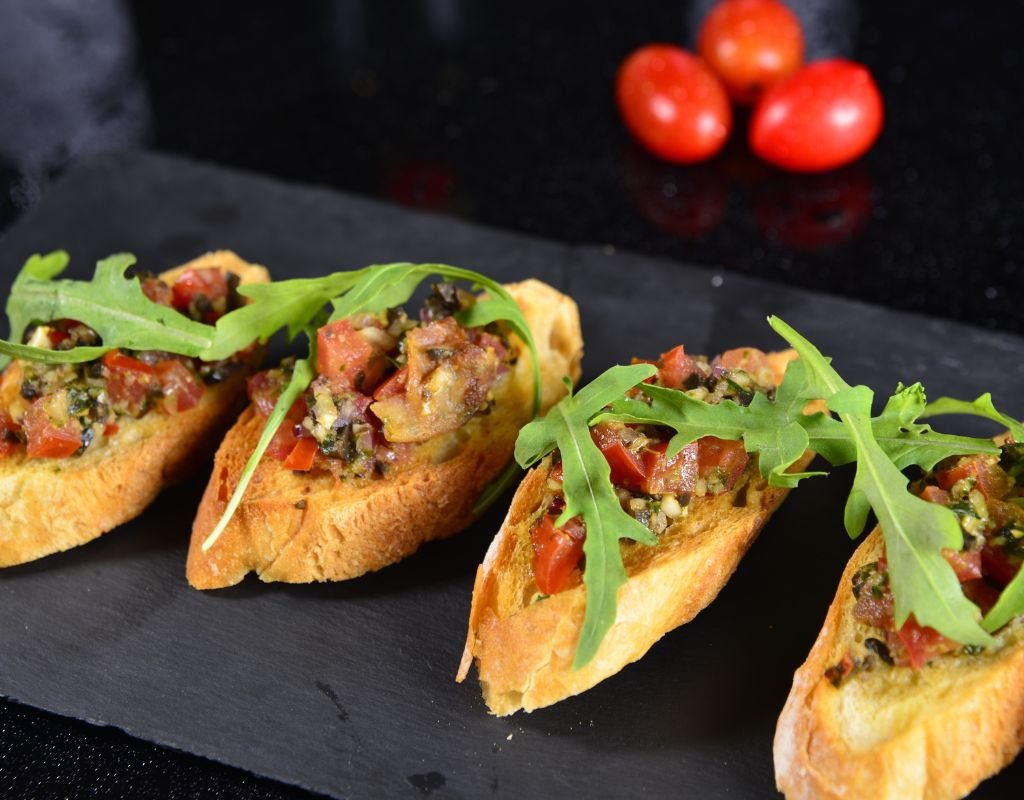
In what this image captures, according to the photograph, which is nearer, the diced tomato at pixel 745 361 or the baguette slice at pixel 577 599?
the baguette slice at pixel 577 599

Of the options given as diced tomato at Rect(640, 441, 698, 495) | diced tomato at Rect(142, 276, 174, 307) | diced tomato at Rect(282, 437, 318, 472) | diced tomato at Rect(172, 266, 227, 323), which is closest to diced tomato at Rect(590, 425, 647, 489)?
diced tomato at Rect(640, 441, 698, 495)

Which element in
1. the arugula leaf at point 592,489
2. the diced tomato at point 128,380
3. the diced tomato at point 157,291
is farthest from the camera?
the diced tomato at point 157,291

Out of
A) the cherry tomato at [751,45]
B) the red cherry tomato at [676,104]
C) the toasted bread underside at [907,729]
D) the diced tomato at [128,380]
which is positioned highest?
the cherry tomato at [751,45]

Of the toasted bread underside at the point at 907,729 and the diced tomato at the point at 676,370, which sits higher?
the diced tomato at the point at 676,370

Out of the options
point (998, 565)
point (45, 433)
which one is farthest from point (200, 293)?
point (998, 565)

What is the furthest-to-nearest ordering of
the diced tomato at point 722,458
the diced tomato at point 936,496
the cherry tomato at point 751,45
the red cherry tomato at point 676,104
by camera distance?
1. the cherry tomato at point 751,45
2. the red cherry tomato at point 676,104
3. the diced tomato at point 722,458
4. the diced tomato at point 936,496

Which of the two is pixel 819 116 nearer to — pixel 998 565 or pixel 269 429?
pixel 998 565

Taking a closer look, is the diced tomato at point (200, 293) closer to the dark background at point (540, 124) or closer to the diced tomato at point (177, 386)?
the diced tomato at point (177, 386)

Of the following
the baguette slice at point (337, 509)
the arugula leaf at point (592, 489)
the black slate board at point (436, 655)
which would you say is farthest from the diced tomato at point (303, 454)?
the arugula leaf at point (592, 489)

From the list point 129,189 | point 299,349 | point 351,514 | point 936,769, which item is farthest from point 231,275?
point 936,769
